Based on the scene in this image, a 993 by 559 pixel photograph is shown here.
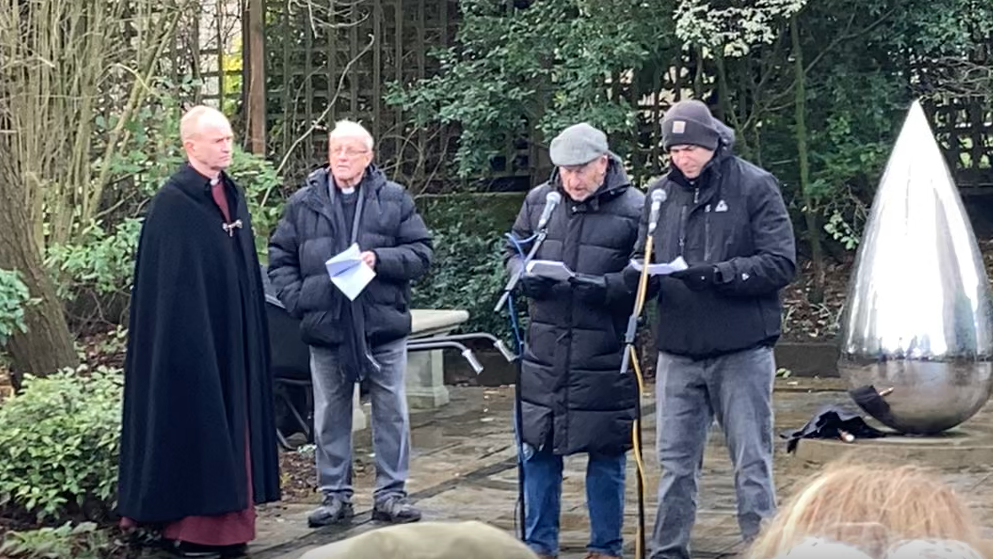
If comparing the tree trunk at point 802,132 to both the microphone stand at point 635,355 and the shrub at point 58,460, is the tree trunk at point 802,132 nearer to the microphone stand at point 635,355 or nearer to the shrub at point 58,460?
the microphone stand at point 635,355

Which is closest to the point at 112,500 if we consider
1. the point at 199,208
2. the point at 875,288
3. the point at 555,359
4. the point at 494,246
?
the point at 199,208

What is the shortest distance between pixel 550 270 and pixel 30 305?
3.26m

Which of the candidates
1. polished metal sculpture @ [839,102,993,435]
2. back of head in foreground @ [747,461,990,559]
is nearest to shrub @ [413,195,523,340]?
polished metal sculpture @ [839,102,993,435]

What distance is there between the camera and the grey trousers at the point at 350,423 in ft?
25.4

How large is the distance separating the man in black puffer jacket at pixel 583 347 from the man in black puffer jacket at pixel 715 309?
0.68ft

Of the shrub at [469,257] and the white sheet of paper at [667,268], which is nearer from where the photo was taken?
the white sheet of paper at [667,268]

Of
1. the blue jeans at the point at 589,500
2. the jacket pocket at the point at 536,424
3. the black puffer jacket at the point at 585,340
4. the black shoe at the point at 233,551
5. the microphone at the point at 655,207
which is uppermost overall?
the microphone at the point at 655,207

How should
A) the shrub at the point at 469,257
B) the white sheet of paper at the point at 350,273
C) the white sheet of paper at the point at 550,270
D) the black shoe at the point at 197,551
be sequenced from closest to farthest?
the white sheet of paper at the point at 550,270 → the black shoe at the point at 197,551 → the white sheet of paper at the point at 350,273 → the shrub at the point at 469,257

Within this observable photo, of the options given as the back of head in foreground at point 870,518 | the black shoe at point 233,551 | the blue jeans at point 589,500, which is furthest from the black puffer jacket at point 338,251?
the back of head in foreground at point 870,518

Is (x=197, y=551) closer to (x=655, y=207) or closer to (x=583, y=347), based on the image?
(x=583, y=347)

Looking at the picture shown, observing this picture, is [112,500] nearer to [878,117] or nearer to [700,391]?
[700,391]

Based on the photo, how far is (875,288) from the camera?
865 cm

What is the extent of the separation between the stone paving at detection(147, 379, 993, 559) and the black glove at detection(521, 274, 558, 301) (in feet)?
3.80

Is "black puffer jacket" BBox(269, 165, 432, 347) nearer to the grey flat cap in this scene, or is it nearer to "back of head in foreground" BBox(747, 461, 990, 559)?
the grey flat cap
